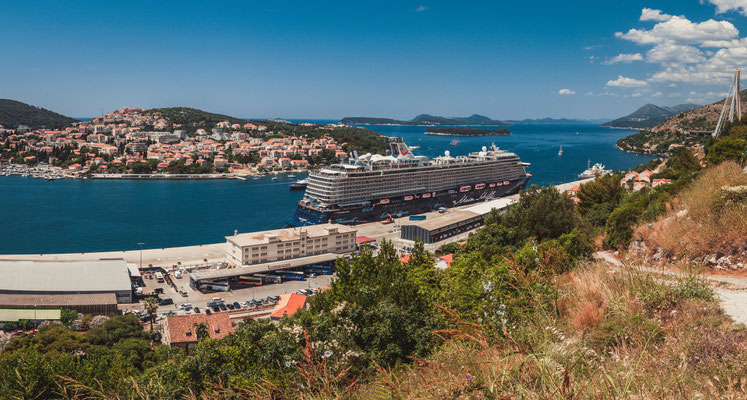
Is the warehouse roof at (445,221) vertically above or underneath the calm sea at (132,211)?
above

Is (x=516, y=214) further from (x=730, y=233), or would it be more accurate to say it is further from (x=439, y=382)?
(x=439, y=382)

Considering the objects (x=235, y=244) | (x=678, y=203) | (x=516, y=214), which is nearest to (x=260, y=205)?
(x=235, y=244)

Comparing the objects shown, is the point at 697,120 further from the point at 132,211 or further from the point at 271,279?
the point at 132,211

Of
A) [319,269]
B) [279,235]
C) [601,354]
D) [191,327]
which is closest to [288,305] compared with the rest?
[191,327]

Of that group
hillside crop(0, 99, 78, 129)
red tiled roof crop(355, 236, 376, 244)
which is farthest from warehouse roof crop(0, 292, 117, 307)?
hillside crop(0, 99, 78, 129)

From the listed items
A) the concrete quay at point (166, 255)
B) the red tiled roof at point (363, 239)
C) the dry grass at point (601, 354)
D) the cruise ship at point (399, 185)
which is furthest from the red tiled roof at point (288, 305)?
the cruise ship at point (399, 185)

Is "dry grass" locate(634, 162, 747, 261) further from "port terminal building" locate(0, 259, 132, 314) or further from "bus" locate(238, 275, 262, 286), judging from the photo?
"port terminal building" locate(0, 259, 132, 314)

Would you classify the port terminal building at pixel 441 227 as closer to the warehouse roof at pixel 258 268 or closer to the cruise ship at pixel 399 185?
the warehouse roof at pixel 258 268
